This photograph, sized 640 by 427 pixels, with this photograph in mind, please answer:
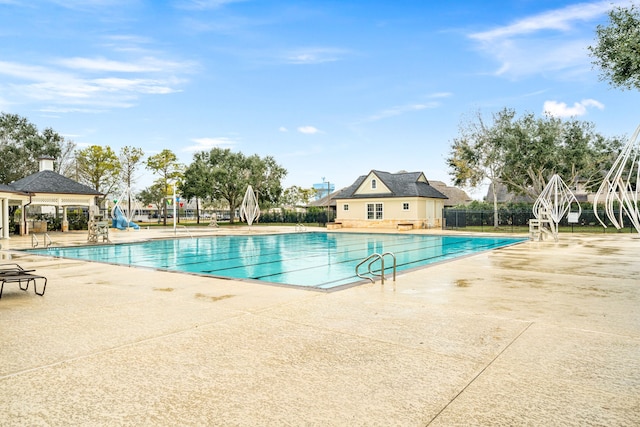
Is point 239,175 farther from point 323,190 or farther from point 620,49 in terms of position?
point 620,49

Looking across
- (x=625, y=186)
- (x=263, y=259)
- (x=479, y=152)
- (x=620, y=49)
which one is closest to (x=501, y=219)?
(x=479, y=152)

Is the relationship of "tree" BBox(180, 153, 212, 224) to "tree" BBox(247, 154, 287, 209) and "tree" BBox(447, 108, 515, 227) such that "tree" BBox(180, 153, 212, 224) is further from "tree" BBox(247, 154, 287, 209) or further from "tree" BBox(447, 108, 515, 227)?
"tree" BBox(447, 108, 515, 227)

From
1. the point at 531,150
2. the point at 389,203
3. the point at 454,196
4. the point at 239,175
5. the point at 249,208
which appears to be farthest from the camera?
the point at 454,196

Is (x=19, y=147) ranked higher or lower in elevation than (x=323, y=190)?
higher

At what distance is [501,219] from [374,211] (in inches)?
476

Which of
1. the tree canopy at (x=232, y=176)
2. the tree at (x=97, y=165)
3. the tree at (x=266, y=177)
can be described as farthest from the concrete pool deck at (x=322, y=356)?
the tree at (x=97, y=165)

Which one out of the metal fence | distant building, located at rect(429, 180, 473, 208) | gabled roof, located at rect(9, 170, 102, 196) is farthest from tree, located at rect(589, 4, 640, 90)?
distant building, located at rect(429, 180, 473, 208)

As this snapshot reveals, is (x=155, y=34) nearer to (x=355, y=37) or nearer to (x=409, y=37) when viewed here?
(x=355, y=37)

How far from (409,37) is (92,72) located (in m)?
19.7

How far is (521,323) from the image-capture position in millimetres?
5949

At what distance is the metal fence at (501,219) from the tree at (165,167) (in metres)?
31.6

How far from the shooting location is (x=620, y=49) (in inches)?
611

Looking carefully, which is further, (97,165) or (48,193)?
(97,165)

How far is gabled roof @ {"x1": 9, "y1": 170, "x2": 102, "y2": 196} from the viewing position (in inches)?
1157
